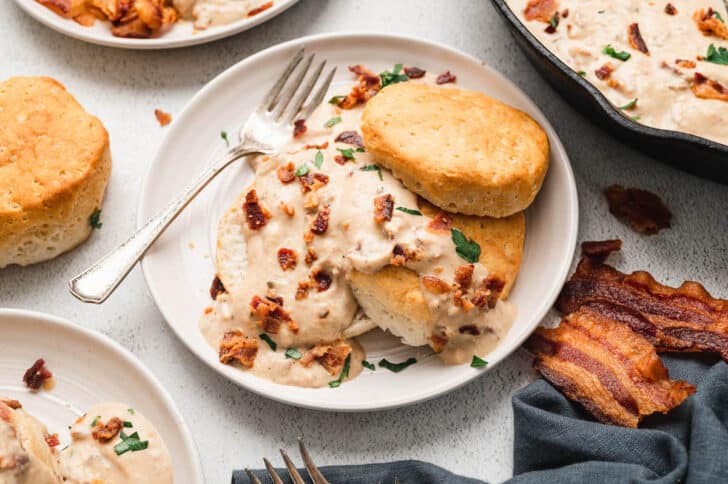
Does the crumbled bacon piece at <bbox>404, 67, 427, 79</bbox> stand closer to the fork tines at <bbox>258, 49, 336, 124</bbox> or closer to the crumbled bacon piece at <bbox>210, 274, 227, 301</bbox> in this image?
the fork tines at <bbox>258, 49, 336, 124</bbox>

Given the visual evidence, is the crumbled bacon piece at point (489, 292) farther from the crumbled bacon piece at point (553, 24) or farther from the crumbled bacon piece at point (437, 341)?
the crumbled bacon piece at point (553, 24)

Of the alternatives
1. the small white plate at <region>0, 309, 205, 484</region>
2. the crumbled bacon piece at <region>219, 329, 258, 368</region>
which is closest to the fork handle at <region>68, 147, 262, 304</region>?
the small white plate at <region>0, 309, 205, 484</region>

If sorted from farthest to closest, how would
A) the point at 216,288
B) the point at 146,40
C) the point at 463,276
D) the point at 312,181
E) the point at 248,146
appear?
the point at 146,40
the point at 248,146
the point at 216,288
the point at 312,181
the point at 463,276

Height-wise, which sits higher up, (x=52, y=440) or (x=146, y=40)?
(x=146, y=40)

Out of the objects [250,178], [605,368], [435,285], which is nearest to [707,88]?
[605,368]

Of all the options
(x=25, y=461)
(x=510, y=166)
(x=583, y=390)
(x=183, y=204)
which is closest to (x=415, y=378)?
(x=583, y=390)

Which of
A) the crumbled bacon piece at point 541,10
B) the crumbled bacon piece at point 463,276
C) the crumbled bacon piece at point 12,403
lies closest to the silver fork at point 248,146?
the crumbled bacon piece at point 12,403

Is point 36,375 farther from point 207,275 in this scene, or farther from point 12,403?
point 207,275
